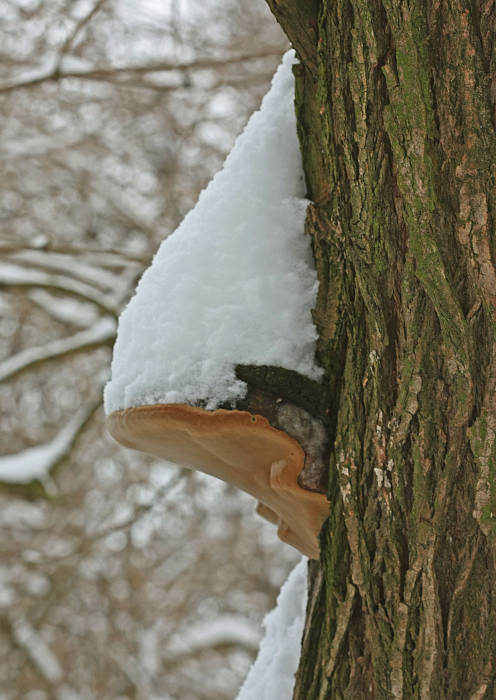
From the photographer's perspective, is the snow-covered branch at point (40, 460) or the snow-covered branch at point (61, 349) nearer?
the snow-covered branch at point (40, 460)

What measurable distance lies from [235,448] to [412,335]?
20 centimetres

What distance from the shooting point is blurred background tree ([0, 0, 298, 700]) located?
3395 millimetres

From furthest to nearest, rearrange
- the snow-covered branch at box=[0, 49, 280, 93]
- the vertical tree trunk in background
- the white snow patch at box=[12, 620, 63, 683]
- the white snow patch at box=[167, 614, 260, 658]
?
the white snow patch at box=[167, 614, 260, 658] → the white snow patch at box=[12, 620, 63, 683] → the snow-covered branch at box=[0, 49, 280, 93] → the vertical tree trunk in background

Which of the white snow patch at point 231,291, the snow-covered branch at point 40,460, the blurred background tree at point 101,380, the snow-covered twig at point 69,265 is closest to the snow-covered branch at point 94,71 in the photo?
the blurred background tree at point 101,380

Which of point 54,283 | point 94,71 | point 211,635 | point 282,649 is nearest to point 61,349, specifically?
point 54,283

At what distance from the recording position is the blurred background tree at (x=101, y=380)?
3395 millimetres

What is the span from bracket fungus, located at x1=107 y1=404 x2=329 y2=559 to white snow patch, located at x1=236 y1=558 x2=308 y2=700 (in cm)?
21

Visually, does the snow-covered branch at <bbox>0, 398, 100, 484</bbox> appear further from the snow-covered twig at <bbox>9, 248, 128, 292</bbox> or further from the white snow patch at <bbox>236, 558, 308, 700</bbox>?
the white snow patch at <bbox>236, 558, 308, 700</bbox>

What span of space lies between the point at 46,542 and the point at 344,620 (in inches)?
153

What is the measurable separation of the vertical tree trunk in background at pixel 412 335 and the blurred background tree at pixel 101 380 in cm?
266

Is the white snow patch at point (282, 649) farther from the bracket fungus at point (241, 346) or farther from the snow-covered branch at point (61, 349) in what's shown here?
the snow-covered branch at point (61, 349)

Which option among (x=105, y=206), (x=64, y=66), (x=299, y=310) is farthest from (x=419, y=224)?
(x=105, y=206)

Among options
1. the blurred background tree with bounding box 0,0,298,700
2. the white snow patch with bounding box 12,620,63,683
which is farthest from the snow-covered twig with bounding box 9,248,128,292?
the white snow patch with bounding box 12,620,63,683

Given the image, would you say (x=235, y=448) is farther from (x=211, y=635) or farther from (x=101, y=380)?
(x=211, y=635)
